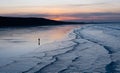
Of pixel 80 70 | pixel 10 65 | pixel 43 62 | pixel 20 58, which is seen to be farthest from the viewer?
pixel 20 58

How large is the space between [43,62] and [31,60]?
3.19 ft

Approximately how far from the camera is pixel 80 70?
41.2ft

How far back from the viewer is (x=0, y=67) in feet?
42.7

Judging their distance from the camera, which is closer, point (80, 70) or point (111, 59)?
point (80, 70)

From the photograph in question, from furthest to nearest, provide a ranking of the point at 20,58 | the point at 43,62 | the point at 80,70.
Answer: the point at 20,58 < the point at 43,62 < the point at 80,70

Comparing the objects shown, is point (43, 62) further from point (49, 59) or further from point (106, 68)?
point (106, 68)

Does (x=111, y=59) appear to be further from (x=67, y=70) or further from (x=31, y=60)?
(x=31, y=60)

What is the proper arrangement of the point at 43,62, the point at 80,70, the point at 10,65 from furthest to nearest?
1. the point at 43,62
2. the point at 10,65
3. the point at 80,70

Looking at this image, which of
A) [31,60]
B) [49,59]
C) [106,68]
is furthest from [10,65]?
[106,68]

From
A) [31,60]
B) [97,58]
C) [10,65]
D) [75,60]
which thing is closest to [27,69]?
[10,65]

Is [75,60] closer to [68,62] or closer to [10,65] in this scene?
[68,62]

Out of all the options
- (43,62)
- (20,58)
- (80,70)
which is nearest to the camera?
(80,70)

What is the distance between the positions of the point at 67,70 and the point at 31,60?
3464 millimetres

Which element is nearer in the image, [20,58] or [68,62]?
[68,62]
